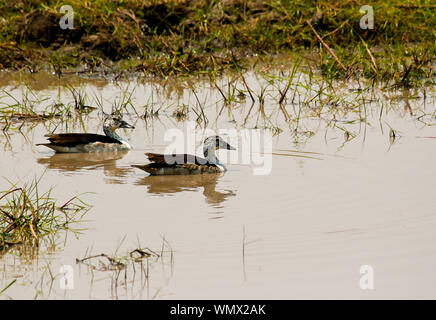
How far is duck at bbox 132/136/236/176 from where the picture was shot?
9695 millimetres

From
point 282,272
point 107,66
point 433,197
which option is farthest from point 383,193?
point 107,66

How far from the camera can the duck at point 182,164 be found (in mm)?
9695

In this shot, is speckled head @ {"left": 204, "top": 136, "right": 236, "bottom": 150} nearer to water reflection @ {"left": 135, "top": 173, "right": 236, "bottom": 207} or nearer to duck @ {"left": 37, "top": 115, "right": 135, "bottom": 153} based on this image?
water reflection @ {"left": 135, "top": 173, "right": 236, "bottom": 207}

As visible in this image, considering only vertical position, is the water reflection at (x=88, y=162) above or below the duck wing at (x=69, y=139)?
below

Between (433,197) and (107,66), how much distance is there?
926cm

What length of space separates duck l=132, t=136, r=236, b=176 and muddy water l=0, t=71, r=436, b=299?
4.3 inches

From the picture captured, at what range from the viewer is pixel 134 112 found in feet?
42.8

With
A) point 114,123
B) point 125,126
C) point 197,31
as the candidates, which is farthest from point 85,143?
point 197,31

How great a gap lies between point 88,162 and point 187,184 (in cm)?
167

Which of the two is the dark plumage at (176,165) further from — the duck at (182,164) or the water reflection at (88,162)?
the water reflection at (88,162)

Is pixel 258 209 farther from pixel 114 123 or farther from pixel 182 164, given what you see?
pixel 114 123

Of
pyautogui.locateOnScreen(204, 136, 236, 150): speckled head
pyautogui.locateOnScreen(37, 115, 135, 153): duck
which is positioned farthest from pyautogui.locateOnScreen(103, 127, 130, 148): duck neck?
pyautogui.locateOnScreen(204, 136, 236, 150): speckled head

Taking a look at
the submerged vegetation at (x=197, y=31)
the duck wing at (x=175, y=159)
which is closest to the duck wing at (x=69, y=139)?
the duck wing at (x=175, y=159)

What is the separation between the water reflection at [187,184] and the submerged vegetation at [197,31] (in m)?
6.29
